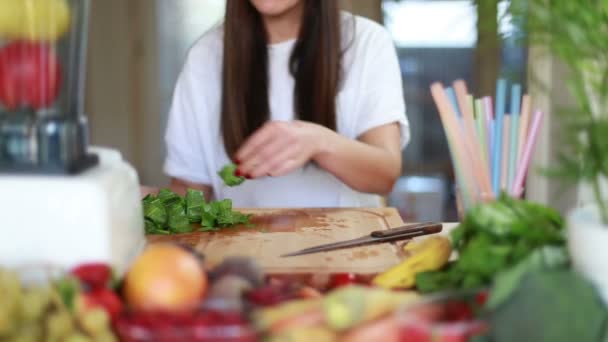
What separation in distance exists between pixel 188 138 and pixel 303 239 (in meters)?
0.77

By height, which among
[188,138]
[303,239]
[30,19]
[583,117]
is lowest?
[303,239]

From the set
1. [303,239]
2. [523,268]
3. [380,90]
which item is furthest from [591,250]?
[380,90]

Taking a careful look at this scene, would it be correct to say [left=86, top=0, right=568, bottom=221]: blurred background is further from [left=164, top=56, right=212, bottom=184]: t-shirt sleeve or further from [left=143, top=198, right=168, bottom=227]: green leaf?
[left=143, top=198, right=168, bottom=227]: green leaf

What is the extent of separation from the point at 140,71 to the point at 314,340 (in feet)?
13.3

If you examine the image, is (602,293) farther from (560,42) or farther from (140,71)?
(140,71)

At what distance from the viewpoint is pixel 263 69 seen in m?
1.93

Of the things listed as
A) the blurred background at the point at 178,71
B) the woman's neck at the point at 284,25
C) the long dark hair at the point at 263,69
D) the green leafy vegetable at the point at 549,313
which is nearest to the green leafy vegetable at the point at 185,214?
the long dark hair at the point at 263,69

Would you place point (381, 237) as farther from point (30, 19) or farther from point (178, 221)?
point (30, 19)

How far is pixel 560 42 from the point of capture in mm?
795

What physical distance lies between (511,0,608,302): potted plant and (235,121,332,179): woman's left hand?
0.62m

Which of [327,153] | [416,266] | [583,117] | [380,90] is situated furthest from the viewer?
[380,90]

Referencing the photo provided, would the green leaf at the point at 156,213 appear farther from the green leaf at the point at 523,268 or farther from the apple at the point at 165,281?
the green leaf at the point at 523,268

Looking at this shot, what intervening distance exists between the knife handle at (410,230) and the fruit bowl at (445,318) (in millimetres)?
522

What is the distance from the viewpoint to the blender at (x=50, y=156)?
0.82m
